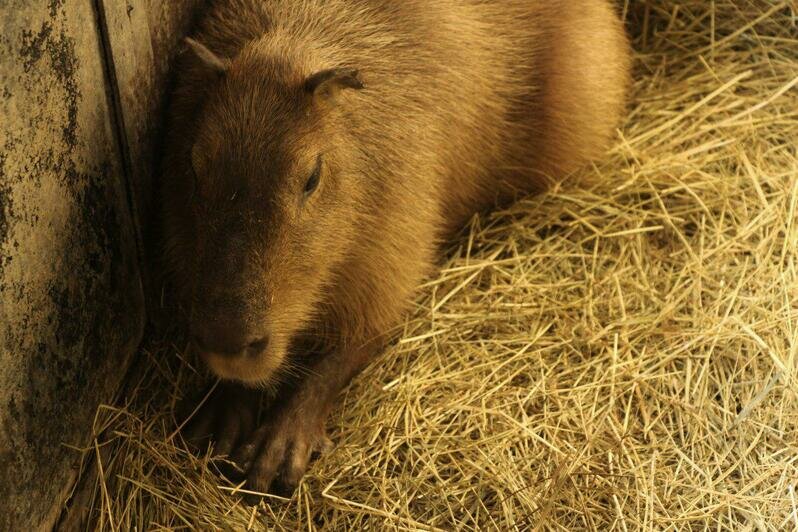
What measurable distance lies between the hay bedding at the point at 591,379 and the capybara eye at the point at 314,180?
0.87 metres

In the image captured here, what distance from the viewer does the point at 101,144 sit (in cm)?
292

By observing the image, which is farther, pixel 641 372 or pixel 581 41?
pixel 581 41

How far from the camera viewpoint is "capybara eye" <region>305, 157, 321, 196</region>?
2.89 metres

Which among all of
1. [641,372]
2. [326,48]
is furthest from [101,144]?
[641,372]

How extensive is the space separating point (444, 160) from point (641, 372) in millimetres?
1023

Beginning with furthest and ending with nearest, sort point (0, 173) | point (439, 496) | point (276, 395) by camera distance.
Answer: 1. point (276, 395)
2. point (439, 496)
3. point (0, 173)

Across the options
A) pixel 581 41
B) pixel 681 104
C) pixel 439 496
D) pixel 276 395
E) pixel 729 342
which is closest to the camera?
pixel 439 496

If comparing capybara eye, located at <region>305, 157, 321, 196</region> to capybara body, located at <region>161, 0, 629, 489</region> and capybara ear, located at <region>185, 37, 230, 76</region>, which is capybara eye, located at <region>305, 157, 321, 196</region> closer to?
capybara body, located at <region>161, 0, 629, 489</region>

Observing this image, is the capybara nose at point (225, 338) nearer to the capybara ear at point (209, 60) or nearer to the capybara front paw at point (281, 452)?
the capybara front paw at point (281, 452)

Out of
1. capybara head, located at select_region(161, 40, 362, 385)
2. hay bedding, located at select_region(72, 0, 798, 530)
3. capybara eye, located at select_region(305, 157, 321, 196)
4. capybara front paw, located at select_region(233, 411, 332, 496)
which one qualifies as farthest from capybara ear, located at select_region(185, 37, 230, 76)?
capybara front paw, located at select_region(233, 411, 332, 496)

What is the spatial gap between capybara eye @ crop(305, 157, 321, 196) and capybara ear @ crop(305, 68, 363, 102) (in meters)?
0.19

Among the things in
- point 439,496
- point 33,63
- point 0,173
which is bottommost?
point 439,496

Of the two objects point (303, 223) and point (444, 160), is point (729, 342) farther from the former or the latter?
point (303, 223)

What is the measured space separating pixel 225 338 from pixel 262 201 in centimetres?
38
